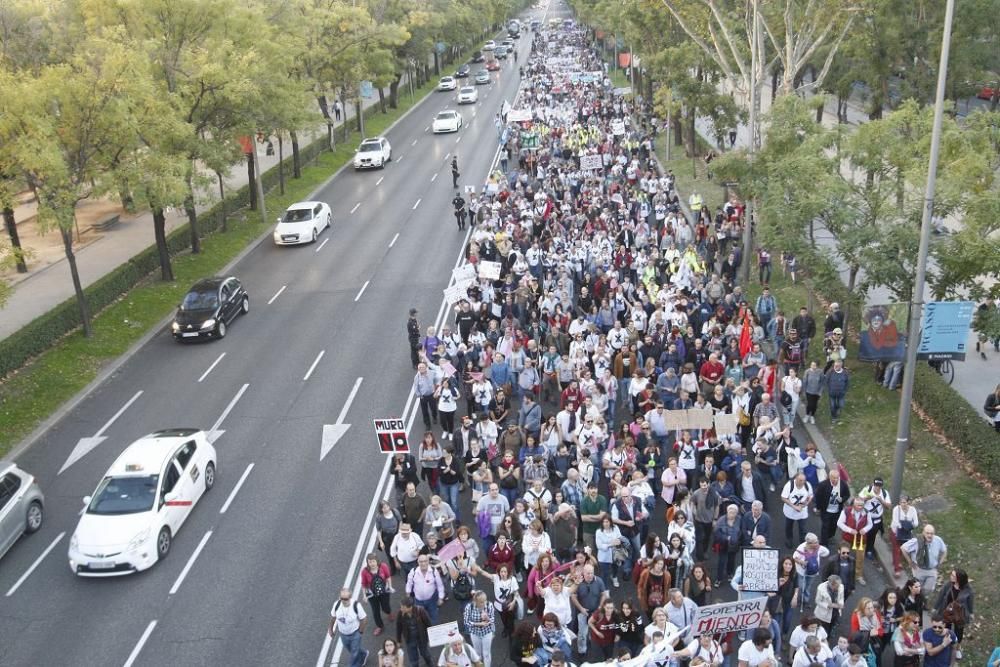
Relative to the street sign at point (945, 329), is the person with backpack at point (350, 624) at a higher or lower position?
lower

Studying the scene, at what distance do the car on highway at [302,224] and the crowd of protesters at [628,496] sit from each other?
12.6 meters

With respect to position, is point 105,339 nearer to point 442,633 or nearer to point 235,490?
point 235,490

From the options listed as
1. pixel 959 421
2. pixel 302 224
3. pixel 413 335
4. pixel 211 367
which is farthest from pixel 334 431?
pixel 302 224

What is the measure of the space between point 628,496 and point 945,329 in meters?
6.64

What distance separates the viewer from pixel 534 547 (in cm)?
1369

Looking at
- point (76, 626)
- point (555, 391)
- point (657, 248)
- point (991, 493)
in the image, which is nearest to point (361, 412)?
point (555, 391)

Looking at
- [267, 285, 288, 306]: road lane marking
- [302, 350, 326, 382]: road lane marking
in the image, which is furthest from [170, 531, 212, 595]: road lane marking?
[267, 285, 288, 306]: road lane marking

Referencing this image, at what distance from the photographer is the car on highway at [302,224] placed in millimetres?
37062

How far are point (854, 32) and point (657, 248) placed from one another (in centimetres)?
1927

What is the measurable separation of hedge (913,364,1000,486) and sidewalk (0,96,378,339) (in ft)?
75.7

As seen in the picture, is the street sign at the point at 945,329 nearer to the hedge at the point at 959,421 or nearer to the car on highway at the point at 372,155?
the hedge at the point at 959,421

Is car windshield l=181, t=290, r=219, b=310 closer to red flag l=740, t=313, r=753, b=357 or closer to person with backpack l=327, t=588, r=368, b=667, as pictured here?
red flag l=740, t=313, r=753, b=357

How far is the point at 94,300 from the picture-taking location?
29375 mm

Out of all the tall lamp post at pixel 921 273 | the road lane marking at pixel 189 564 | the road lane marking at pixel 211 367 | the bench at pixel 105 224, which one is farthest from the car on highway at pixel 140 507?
the bench at pixel 105 224
